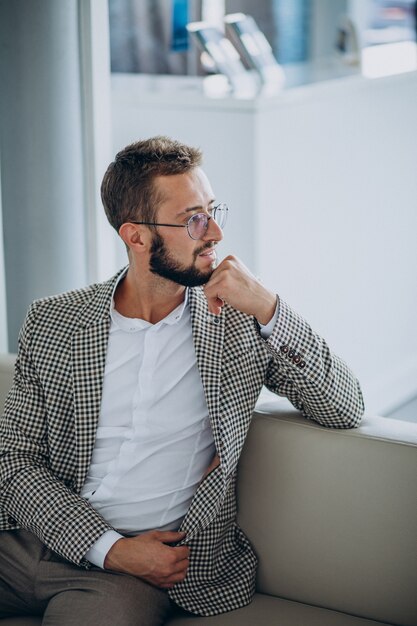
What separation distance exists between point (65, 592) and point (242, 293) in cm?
67

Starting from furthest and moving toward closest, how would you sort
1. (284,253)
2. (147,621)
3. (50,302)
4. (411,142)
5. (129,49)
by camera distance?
(129,49) → (411,142) → (284,253) → (50,302) → (147,621)

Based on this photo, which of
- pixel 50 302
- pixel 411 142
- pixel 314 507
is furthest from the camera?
pixel 411 142

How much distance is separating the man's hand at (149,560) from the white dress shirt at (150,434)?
88 millimetres

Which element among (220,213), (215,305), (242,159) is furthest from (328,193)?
(215,305)

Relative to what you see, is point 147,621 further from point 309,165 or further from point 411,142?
point 411,142

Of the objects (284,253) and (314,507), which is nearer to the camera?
(314,507)

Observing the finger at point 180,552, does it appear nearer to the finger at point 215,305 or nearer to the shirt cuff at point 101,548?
the shirt cuff at point 101,548

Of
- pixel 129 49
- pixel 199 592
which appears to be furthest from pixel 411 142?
pixel 199 592

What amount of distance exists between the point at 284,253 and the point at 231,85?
0.77 metres

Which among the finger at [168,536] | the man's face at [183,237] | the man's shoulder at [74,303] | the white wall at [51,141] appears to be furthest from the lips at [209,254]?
the white wall at [51,141]

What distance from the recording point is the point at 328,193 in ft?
12.3

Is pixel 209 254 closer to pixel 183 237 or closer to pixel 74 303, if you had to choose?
pixel 183 237

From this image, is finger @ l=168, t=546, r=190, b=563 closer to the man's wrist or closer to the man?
the man

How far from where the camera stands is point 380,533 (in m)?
1.69
